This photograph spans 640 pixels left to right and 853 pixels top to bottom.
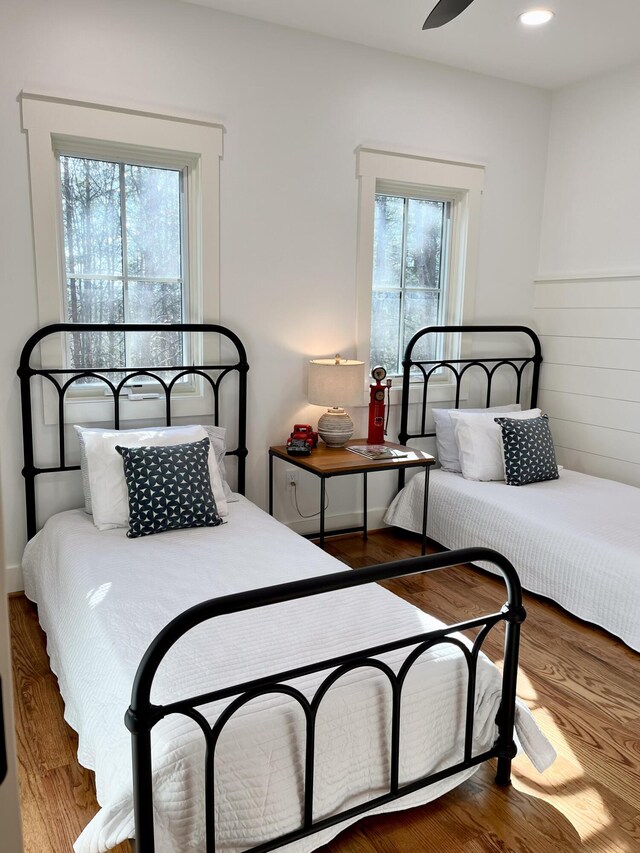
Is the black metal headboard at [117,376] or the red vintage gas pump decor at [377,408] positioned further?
the red vintage gas pump decor at [377,408]

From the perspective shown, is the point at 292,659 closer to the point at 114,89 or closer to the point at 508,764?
the point at 508,764

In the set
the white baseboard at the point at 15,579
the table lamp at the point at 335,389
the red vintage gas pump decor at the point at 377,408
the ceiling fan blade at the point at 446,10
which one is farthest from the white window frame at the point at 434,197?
the white baseboard at the point at 15,579

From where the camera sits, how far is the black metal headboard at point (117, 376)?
3.01m

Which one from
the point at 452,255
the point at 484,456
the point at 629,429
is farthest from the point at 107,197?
the point at 629,429

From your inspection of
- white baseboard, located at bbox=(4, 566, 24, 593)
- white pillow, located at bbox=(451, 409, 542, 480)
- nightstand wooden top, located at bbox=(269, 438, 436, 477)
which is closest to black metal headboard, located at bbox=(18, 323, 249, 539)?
white baseboard, located at bbox=(4, 566, 24, 593)

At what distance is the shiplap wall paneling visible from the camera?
3885mm

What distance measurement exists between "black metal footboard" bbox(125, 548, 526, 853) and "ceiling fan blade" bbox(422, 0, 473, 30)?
1587mm

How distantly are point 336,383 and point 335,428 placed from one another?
0.26 meters

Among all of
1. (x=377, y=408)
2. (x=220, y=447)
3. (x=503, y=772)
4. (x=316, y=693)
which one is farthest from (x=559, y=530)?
(x=316, y=693)

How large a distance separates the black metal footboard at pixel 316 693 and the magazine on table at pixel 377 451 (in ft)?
5.33

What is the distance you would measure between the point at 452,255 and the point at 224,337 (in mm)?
1566

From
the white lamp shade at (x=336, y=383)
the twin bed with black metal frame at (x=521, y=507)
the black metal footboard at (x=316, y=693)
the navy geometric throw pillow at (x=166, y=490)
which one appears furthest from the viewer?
the white lamp shade at (x=336, y=383)

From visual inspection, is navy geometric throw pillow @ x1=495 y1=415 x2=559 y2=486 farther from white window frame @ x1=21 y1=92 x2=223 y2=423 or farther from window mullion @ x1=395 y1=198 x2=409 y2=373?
Answer: white window frame @ x1=21 y1=92 x2=223 y2=423

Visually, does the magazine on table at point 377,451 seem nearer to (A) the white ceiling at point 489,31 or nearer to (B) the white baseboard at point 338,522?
(B) the white baseboard at point 338,522
